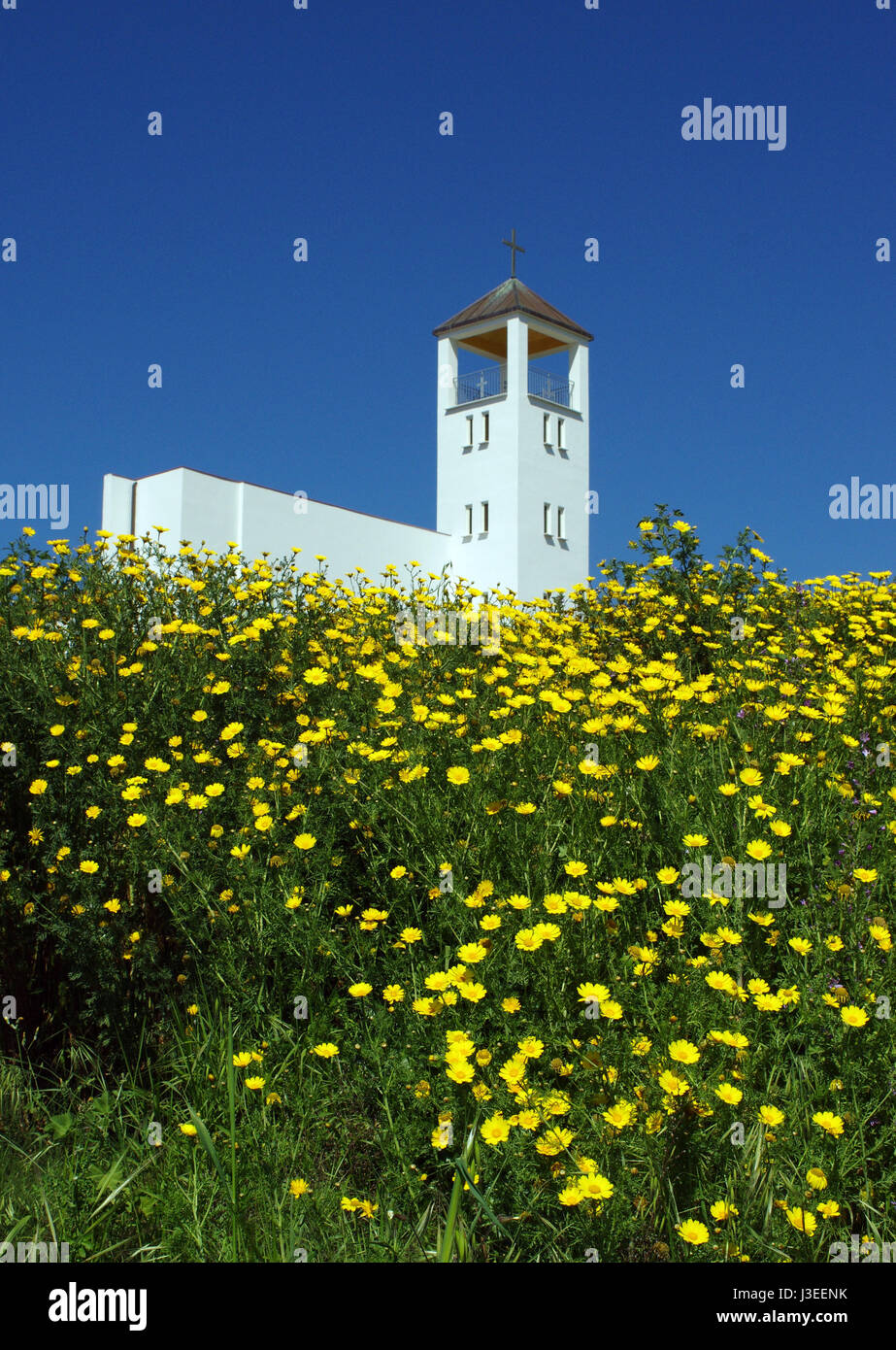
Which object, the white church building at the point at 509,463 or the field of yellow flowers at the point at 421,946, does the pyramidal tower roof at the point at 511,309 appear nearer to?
the white church building at the point at 509,463

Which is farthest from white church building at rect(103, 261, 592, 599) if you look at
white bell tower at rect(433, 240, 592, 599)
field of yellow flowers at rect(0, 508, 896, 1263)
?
field of yellow flowers at rect(0, 508, 896, 1263)

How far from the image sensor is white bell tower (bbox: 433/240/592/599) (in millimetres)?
35250

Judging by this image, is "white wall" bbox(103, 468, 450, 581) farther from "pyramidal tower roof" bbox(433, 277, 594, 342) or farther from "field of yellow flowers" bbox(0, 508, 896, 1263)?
"field of yellow flowers" bbox(0, 508, 896, 1263)

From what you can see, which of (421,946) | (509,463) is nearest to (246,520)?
(509,463)

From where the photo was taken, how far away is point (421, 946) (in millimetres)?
3213

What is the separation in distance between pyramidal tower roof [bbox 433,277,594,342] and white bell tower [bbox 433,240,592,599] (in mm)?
46

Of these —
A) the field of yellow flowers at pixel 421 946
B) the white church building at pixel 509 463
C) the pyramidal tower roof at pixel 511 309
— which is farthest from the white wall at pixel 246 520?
the field of yellow flowers at pixel 421 946

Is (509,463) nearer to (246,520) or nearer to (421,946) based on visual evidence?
(246,520)

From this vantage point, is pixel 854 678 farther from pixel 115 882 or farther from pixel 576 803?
pixel 115 882

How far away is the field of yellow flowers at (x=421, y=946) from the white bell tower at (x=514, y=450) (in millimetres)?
30146

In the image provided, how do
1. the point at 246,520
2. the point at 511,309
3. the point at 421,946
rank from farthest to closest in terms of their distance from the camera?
1. the point at 511,309
2. the point at 246,520
3. the point at 421,946

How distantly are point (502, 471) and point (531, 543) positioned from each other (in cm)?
261

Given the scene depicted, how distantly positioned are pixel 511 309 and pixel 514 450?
175 inches
